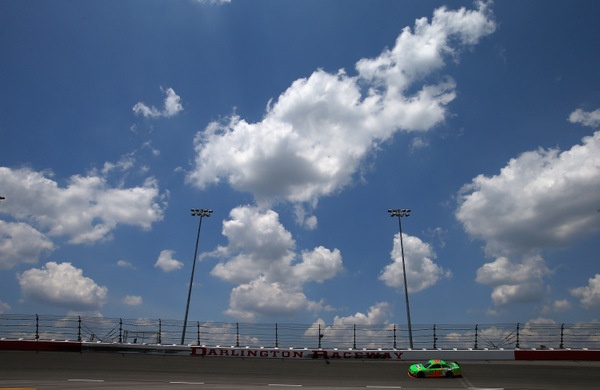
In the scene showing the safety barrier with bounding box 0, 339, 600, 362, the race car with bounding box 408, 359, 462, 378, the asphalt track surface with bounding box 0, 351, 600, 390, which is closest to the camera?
the asphalt track surface with bounding box 0, 351, 600, 390

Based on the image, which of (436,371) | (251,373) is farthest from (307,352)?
(436,371)

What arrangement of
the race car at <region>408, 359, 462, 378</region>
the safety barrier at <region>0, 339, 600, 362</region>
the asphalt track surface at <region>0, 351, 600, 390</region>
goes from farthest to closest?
1. the safety barrier at <region>0, 339, 600, 362</region>
2. the race car at <region>408, 359, 462, 378</region>
3. the asphalt track surface at <region>0, 351, 600, 390</region>

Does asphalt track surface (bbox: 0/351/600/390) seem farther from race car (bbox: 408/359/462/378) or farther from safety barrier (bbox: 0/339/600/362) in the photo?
safety barrier (bbox: 0/339/600/362)

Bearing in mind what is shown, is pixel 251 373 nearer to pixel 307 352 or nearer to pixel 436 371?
pixel 307 352

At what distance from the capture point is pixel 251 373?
2011cm

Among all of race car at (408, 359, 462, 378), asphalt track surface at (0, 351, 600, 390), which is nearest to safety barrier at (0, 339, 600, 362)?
asphalt track surface at (0, 351, 600, 390)

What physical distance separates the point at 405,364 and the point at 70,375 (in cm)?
1550

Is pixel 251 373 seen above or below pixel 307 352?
below

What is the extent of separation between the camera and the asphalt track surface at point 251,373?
682 inches

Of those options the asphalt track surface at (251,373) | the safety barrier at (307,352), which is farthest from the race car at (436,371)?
the safety barrier at (307,352)

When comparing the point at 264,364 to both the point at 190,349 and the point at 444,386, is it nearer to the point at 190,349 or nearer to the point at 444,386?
the point at 190,349

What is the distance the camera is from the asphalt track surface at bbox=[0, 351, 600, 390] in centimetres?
1733

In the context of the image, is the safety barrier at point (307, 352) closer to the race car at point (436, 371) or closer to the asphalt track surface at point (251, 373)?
the asphalt track surface at point (251, 373)

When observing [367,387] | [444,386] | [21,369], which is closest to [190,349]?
[21,369]
